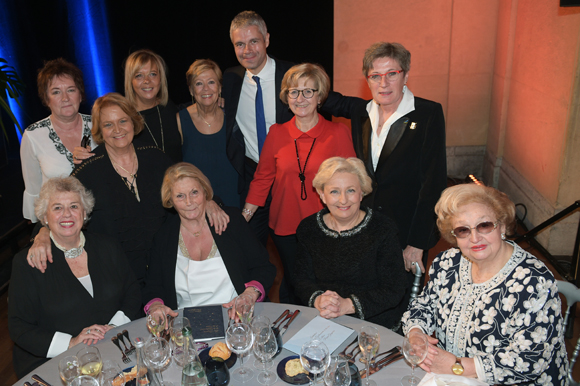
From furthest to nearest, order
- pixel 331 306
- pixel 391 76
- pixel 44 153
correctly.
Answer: pixel 44 153, pixel 391 76, pixel 331 306

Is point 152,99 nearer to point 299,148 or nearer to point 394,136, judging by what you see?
point 299,148

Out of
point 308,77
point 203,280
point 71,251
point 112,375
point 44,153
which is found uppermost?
point 308,77

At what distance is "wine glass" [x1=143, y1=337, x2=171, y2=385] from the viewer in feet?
5.98

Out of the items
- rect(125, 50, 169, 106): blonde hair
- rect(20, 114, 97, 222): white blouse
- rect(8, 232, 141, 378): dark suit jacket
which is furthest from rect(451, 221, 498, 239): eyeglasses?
rect(20, 114, 97, 222): white blouse

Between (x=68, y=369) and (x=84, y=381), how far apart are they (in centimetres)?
17

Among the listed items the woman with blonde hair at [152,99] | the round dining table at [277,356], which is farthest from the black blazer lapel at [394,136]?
the woman with blonde hair at [152,99]

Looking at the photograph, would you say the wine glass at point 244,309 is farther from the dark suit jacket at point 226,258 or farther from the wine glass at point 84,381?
the wine glass at point 84,381

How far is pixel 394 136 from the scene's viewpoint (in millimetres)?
2949

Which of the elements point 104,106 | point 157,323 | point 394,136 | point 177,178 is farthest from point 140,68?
point 157,323

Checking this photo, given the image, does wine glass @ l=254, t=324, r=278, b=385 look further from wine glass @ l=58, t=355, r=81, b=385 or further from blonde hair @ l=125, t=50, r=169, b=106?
blonde hair @ l=125, t=50, r=169, b=106

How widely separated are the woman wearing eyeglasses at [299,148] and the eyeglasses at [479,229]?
1.26 meters

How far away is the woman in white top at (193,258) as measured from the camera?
2.73m

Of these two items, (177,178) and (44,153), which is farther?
(44,153)

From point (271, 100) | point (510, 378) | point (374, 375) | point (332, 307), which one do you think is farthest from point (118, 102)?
point (510, 378)
